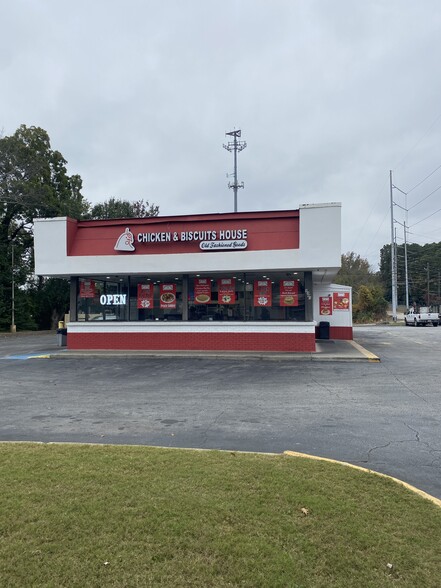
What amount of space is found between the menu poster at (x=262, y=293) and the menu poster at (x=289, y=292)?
0.51 meters

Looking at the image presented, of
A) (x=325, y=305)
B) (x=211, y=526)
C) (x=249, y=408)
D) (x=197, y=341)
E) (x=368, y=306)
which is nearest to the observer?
(x=211, y=526)

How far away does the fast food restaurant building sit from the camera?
1808cm

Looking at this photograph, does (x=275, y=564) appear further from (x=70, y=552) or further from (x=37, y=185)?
(x=37, y=185)

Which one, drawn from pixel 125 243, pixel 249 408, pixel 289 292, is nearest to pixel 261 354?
pixel 289 292

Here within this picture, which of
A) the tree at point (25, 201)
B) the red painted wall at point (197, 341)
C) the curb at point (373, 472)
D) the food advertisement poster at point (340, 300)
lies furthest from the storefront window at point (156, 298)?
the tree at point (25, 201)

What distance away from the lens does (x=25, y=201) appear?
35.8 metres

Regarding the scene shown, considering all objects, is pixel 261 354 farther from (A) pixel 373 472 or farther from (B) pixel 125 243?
(A) pixel 373 472

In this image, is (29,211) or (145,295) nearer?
(145,295)

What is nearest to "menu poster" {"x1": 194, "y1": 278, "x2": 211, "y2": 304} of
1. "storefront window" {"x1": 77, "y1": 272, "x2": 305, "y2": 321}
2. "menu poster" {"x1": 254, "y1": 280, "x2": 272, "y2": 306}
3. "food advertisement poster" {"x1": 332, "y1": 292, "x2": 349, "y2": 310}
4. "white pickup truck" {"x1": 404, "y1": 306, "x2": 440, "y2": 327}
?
"storefront window" {"x1": 77, "y1": 272, "x2": 305, "y2": 321}

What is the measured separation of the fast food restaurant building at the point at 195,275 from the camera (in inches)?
712

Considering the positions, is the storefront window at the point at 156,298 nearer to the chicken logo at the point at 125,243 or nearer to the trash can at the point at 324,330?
the chicken logo at the point at 125,243

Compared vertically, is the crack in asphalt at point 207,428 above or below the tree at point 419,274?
below

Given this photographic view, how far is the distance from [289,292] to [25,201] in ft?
85.8

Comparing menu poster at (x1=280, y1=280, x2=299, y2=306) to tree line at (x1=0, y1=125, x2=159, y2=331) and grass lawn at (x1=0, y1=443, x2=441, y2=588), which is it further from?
tree line at (x1=0, y1=125, x2=159, y2=331)
